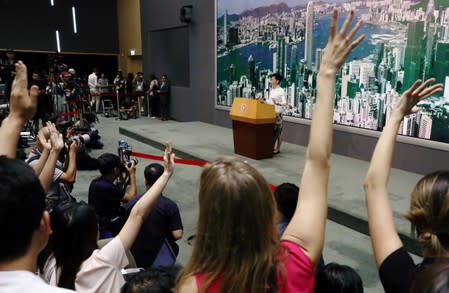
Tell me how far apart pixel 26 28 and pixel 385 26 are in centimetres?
1521

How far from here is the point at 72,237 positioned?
1785mm

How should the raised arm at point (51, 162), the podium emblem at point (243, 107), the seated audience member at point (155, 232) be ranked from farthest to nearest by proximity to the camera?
the podium emblem at point (243, 107)
the seated audience member at point (155, 232)
the raised arm at point (51, 162)

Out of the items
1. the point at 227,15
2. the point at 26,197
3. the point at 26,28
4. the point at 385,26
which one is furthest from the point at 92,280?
the point at 26,28

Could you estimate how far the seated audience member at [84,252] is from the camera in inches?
65.4

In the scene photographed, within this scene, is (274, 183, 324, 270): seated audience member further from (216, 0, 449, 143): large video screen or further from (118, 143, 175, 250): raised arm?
(216, 0, 449, 143): large video screen

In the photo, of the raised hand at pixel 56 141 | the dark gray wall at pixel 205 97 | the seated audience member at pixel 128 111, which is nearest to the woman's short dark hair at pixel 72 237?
the raised hand at pixel 56 141

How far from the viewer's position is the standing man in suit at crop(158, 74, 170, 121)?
43.8 ft

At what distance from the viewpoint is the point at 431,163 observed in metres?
5.82

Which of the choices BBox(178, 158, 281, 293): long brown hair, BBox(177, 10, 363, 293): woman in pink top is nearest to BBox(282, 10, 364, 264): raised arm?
BBox(177, 10, 363, 293): woman in pink top

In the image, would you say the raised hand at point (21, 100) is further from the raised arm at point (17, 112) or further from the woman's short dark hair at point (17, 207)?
the woman's short dark hair at point (17, 207)

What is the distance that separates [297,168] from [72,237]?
4.83 meters

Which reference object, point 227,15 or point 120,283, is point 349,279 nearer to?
point 120,283

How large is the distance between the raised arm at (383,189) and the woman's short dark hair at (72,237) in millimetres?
1166

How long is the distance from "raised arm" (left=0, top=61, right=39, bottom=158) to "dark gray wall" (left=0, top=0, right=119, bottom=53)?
16.9 meters
